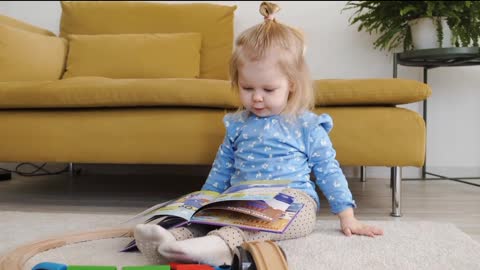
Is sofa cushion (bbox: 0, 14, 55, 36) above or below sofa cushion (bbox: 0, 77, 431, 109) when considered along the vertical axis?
above

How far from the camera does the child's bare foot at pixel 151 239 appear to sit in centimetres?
75

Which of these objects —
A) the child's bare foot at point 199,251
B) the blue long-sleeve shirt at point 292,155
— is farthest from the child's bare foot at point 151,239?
the blue long-sleeve shirt at point 292,155

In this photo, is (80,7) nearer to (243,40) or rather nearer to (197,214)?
(243,40)

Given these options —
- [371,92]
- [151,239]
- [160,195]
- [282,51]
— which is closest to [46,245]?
[151,239]

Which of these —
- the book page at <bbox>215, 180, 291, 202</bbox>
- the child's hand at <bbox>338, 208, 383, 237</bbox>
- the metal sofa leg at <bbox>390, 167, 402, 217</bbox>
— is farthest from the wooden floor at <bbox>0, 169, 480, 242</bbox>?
the book page at <bbox>215, 180, 291, 202</bbox>

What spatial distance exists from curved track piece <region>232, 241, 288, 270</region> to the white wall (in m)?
1.46

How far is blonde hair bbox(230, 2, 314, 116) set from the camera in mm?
1003

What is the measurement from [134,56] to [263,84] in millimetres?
995

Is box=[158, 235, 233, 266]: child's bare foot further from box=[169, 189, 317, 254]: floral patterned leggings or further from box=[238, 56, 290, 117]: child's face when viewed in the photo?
box=[238, 56, 290, 117]: child's face

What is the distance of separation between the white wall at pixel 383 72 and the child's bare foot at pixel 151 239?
58.5 inches

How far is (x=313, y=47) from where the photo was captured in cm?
213

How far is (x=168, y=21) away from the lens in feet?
6.56

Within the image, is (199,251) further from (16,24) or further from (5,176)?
(5,176)

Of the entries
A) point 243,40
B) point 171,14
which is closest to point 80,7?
point 171,14
